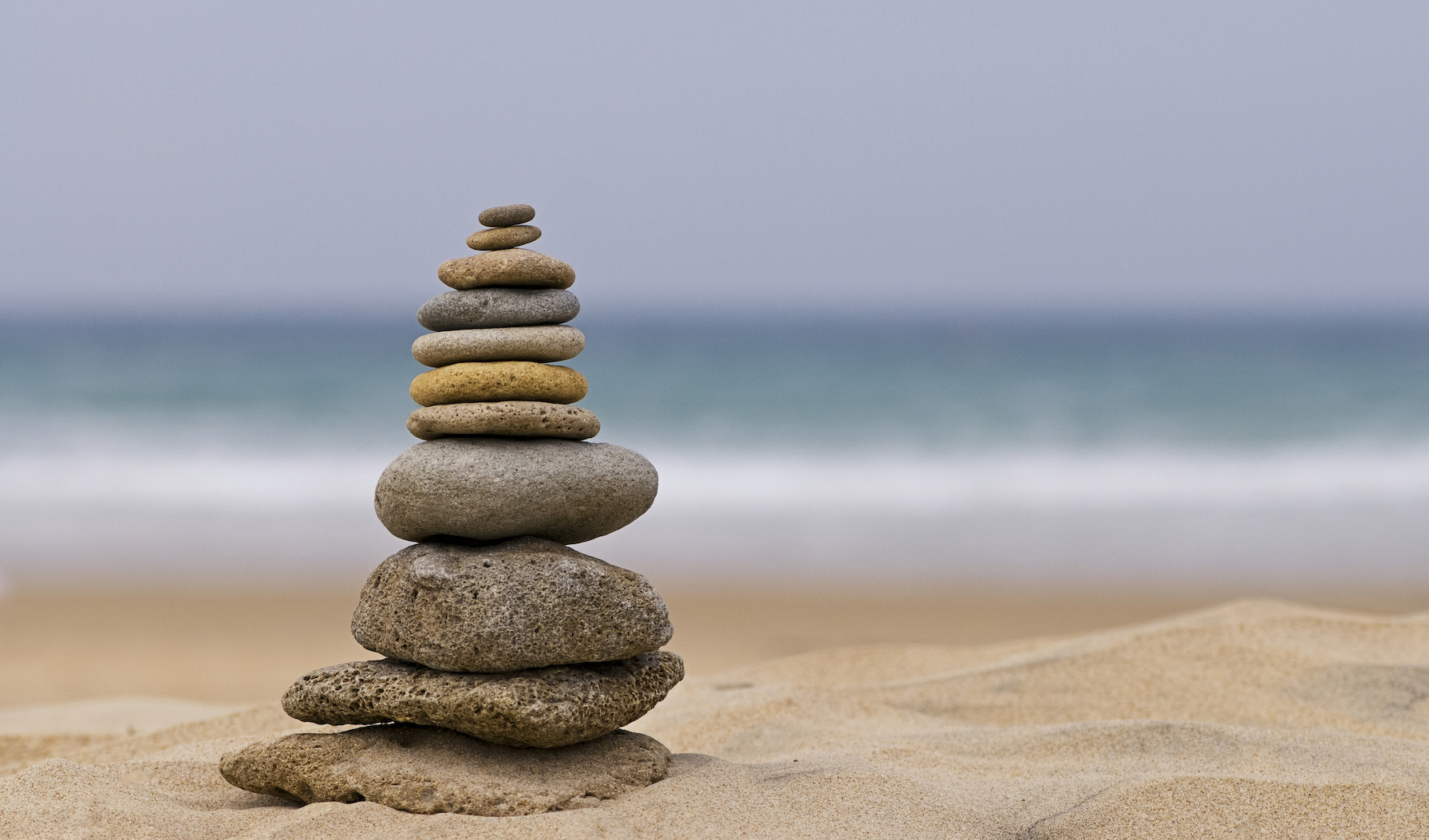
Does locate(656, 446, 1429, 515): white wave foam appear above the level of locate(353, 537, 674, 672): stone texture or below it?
above

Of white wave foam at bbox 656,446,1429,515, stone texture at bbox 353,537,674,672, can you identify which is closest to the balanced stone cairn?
stone texture at bbox 353,537,674,672

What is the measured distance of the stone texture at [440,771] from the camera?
3.96 meters

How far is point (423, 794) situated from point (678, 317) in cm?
6405

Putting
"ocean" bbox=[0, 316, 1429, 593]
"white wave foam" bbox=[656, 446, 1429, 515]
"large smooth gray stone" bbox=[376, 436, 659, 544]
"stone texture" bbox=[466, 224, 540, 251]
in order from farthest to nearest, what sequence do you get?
"white wave foam" bbox=[656, 446, 1429, 515] → "ocean" bbox=[0, 316, 1429, 593] → "stone texture" bbox=[466, 224, 540, 251] → "large smooth gray stone" bbox=[376, 436, 659, 544]

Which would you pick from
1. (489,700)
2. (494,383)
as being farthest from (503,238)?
(489,700)

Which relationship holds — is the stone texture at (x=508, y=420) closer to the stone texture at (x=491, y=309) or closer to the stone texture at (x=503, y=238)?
the stone texture at (x=491, y=309)

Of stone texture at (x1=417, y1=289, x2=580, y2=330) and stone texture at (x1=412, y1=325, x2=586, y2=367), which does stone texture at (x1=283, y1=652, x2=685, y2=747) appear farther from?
stone texture at (x1=417, y1=289, x2=580, y2=330)

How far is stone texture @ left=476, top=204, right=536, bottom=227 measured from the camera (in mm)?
4539

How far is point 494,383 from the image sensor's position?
14.1 ft

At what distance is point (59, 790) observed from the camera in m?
4.10

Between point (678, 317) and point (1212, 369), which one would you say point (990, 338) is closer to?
point (1212, 369)

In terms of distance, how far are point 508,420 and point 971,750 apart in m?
2.46

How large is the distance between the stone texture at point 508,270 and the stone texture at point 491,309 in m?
0.04

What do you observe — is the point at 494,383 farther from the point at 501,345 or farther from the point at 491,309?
the point at 491,309
